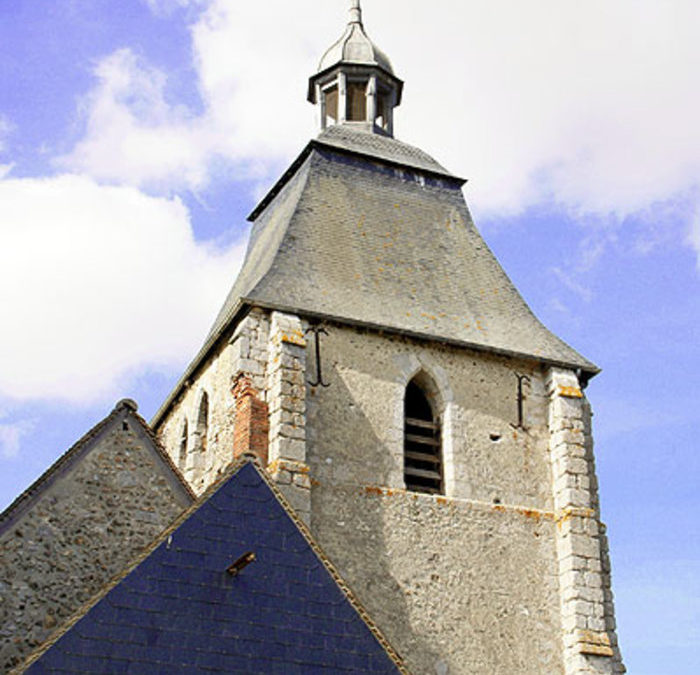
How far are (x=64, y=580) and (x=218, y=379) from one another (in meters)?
5.99

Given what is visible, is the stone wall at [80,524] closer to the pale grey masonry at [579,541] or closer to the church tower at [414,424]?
the church tower at [414,424]

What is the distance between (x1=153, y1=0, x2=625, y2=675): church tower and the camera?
12531mm

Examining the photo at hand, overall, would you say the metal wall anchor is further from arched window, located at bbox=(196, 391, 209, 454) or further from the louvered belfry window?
arched window, located at bbox=(196, 391, 209, 454)

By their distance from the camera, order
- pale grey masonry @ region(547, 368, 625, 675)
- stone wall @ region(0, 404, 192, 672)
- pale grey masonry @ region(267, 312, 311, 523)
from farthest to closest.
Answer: pale grey masonry @ region(547, 368, 625, 675) < pale grey masonry @ region(267, 312, 311, 523) < stone wall @ region(0, 404, 192, 672)

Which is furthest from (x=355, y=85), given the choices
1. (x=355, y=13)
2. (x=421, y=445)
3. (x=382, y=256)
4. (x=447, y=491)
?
(x=447, y=491)

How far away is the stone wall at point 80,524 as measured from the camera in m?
8.08

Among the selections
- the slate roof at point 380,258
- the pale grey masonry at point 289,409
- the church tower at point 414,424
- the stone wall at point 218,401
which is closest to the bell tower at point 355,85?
the slate roof at point 380,258

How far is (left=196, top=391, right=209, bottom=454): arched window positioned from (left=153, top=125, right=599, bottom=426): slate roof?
0.49 metres

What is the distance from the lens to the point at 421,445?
44.7 ft

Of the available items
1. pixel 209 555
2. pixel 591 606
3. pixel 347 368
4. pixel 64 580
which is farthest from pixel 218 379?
pixel 209 555

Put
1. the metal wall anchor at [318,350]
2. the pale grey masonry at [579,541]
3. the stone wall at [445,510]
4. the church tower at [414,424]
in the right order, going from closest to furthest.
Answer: the stone wall at [445,510]
the church tower at [414,424]
the pale grey masonry at [579,541]
the metal wall anchor at [318,350]

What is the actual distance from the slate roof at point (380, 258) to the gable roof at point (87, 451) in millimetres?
4377

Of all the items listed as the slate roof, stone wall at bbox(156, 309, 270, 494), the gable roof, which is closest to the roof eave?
the slate roof

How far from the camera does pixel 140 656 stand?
6.68 m
